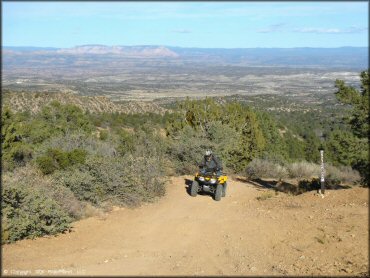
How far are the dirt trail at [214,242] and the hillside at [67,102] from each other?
43921mm

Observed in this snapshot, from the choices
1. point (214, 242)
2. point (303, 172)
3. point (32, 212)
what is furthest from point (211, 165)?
point (303, 172)

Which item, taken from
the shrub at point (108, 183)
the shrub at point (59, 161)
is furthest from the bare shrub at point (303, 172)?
the shrub at point (59, 161)

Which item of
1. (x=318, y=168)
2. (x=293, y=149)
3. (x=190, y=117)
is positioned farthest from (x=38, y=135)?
(x=293, y=149)

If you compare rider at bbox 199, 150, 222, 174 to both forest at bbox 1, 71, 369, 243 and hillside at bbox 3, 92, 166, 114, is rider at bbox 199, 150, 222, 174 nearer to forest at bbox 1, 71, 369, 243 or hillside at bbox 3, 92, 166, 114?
forest at bbox 1, 71, 369, 243

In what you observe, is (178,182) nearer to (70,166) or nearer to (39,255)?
(70,166)

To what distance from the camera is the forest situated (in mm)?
10672

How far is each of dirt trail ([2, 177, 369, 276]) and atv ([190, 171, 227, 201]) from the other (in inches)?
17.1

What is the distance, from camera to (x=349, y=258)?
8508 millimetres

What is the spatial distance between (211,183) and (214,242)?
434 cm

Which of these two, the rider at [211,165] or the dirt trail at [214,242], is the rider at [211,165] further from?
the dirt trail at [214,242]

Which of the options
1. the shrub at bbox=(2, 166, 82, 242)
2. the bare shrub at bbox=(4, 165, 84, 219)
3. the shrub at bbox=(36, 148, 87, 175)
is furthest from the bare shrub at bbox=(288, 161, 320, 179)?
the shrub at bbox=(2, 166, 82, 242)

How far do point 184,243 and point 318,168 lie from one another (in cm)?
1400

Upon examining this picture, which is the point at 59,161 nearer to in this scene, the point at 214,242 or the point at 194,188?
the point at 194,188

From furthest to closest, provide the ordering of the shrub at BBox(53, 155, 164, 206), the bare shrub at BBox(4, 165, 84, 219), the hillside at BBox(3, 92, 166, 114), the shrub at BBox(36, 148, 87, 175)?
the hillside at BBox(3, 92, 166, 114), the shrub at BBox(36, 148, 87, 175), the shrub at BBox(53, 155, 164, 206), the bare shrub at BBox(4, 165, 84, 219)
